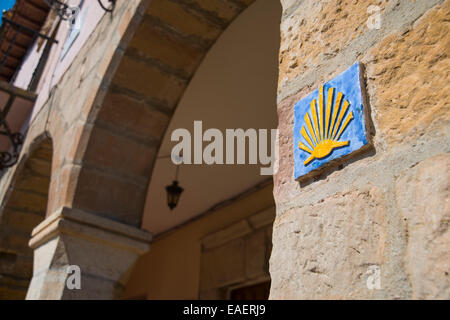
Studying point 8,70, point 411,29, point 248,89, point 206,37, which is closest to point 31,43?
point 8,70

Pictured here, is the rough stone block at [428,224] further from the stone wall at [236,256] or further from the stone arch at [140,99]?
the stone wall at [236,256]

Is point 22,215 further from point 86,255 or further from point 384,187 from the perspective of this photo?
point 384,187

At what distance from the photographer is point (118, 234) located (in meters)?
2.35

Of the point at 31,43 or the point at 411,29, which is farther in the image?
the point at 31,43

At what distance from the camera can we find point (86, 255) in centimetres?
227

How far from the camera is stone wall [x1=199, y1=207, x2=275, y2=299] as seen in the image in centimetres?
443

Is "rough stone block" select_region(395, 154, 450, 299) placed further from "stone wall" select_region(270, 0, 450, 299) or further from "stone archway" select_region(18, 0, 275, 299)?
"stone archway" select_region(18, 0, 275, 299)

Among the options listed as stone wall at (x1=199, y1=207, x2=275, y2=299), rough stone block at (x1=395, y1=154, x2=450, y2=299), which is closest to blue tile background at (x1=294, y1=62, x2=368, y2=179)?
rough stone block at (x1=395, y1=154, x2=450, y2=299)

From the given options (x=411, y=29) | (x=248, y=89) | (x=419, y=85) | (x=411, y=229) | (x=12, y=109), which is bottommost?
(x=411, y=229)

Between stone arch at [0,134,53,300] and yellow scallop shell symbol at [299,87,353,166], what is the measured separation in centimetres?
336

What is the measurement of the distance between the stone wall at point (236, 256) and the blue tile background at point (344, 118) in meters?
3.47
